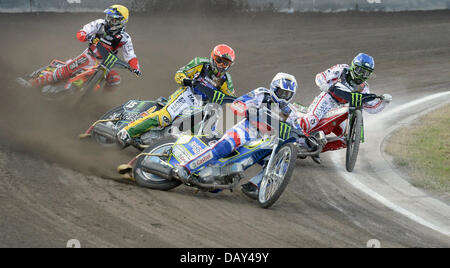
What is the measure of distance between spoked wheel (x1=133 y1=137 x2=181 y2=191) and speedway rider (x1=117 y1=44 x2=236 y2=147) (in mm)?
1414

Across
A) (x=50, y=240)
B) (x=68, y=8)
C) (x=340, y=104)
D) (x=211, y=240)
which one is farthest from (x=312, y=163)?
(x=68, y=8)

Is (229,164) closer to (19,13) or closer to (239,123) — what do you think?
(239,123)

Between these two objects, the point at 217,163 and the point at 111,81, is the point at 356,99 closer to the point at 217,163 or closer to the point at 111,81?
the point at 217,163

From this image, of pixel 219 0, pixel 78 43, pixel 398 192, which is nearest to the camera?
pixel 398 192

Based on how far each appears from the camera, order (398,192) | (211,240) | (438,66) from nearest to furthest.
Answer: (211,240)
(398,192)
(438,66)

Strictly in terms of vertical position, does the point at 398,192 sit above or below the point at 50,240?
below

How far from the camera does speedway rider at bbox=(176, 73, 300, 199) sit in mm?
9352

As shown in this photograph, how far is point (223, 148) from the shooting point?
932 centimetres

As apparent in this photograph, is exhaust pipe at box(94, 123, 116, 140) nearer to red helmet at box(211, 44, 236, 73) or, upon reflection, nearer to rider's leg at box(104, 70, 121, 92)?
rider's leg at box(104, 70, 121, 92)

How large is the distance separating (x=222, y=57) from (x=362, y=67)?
2.90 metres

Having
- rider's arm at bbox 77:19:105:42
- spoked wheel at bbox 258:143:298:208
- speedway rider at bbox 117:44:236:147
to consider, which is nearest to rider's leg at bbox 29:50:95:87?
rider's arm at bbox 77:19:105:42

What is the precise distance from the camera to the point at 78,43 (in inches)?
754
